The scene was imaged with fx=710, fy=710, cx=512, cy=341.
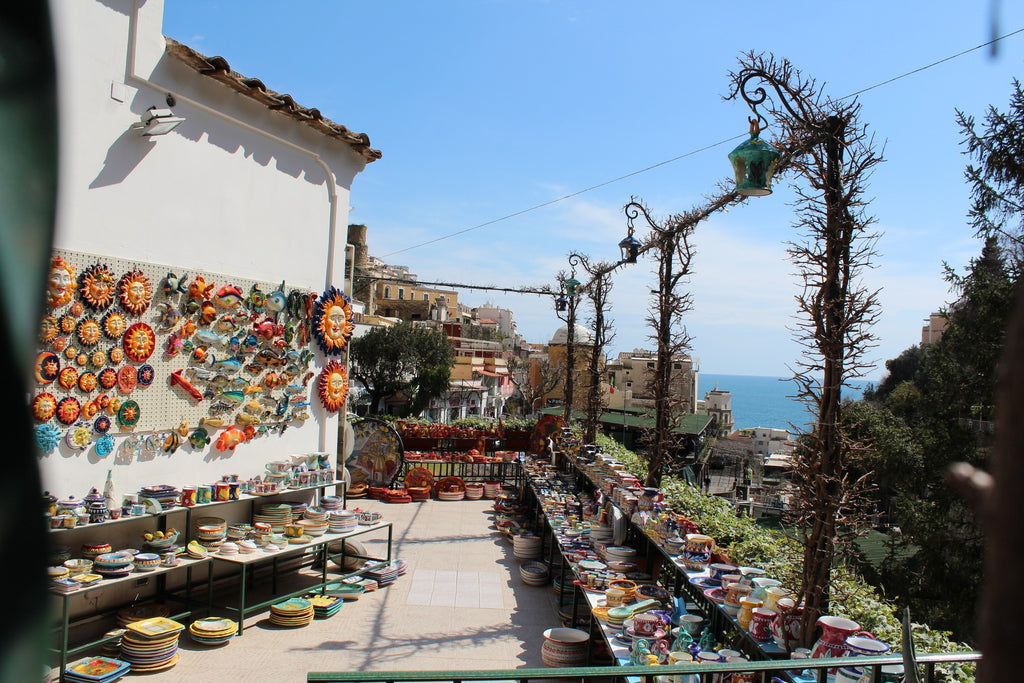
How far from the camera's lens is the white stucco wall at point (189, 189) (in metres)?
5.57

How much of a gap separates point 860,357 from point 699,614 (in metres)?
2.26

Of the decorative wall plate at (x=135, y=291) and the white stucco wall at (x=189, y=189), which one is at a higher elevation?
the white stucco wall at (x=189, y=189)

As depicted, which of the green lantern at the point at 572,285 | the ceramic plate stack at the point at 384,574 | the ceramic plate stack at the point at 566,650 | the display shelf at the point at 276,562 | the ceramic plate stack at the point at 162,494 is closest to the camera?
the ceramic plate stack at the point at 566,650

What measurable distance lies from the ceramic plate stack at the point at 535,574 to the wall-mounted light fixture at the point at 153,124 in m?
6.00

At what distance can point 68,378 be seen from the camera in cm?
543

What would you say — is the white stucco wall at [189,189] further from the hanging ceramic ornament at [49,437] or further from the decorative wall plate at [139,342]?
the decorative wall plate at [139,342]

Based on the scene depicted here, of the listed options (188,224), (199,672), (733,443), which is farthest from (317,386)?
(733,443)

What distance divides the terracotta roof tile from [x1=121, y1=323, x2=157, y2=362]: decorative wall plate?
7.86 ft

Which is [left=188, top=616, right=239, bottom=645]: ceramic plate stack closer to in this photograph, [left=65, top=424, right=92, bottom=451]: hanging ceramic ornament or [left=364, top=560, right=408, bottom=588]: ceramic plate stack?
[left=65, top=424, right=92, bottom=451]: hanging ceramic ornament

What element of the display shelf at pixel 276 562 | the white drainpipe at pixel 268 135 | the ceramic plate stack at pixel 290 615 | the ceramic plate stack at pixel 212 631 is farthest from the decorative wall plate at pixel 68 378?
the ceramic plate stack at pixel 290 615

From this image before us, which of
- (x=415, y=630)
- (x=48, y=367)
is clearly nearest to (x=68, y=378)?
(x=48, y=367)

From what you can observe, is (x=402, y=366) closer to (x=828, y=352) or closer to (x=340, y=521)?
(x=340, y=521)

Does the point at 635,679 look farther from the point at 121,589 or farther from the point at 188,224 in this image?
the point at 188,224

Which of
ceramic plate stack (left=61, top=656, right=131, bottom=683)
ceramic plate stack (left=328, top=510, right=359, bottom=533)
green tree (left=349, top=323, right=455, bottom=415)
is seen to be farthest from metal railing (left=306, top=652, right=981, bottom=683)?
green tree (left=349, top=323, right=455, bottom=415)
